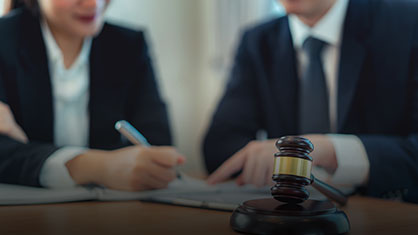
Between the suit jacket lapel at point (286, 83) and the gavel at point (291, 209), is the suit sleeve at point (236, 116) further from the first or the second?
the gavel at point (291, 209)

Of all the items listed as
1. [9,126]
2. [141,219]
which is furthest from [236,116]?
[141,219]

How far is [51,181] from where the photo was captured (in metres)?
0.78

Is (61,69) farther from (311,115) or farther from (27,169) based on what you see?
(311,115)

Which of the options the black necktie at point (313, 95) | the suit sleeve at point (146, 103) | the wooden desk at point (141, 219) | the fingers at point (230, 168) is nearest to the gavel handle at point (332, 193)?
the wooden desk at point (141, 219)

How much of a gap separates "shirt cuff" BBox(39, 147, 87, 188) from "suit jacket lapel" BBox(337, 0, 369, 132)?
60 cm

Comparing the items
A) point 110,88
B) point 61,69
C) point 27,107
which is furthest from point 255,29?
point 27,107

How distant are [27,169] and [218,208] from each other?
1.29 feet

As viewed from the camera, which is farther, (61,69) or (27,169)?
(61,69)

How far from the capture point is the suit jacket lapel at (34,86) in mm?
1033

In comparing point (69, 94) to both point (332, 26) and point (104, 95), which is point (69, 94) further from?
point (332, 26)

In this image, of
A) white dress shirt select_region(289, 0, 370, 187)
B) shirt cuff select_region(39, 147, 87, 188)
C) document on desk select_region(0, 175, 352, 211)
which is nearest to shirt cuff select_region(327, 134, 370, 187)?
white dress shirt select_region(289, 0, 370, 187)

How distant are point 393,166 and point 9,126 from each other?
80 centimetres

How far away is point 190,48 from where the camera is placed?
3.08m

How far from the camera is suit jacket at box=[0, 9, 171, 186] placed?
84cm
